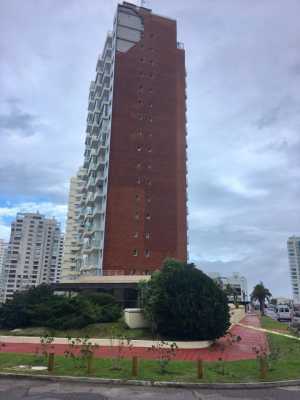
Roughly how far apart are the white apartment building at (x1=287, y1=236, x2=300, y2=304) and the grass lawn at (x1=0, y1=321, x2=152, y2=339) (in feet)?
493

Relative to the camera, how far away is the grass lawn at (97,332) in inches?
1005

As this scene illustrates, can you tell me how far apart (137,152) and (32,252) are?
94880 mm

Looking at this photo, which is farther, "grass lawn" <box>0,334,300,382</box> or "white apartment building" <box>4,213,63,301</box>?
"white apartment building" <box>4,213,63,301</box>

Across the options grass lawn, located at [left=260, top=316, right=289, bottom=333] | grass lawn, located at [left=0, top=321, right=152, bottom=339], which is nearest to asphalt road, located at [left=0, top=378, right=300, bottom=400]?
grass lawn, located at [left=0, top=321, right=152, bottom=339]

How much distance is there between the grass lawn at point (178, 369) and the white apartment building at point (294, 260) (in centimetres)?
15660

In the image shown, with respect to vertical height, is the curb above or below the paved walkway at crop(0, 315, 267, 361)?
below

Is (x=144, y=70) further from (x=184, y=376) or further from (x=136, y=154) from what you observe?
(x=184, y=376)

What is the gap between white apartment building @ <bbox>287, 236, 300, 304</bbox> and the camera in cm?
16225

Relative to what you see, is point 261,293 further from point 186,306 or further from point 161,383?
point 161,383

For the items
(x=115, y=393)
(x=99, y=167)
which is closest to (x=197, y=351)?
(x=115, y=393)

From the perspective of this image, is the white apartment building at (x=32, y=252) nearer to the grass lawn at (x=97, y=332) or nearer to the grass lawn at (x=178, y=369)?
the grass lawn at (x=97, y=332)

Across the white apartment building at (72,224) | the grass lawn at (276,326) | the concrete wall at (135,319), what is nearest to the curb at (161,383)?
the concrete wall at (135,319)

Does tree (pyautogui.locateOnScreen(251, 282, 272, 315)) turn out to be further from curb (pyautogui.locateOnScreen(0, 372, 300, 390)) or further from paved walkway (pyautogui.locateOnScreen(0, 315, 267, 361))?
curb (pyautogui.locateOnScreen(0, 372, 300, 390))

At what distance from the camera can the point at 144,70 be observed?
6444 centimetres
